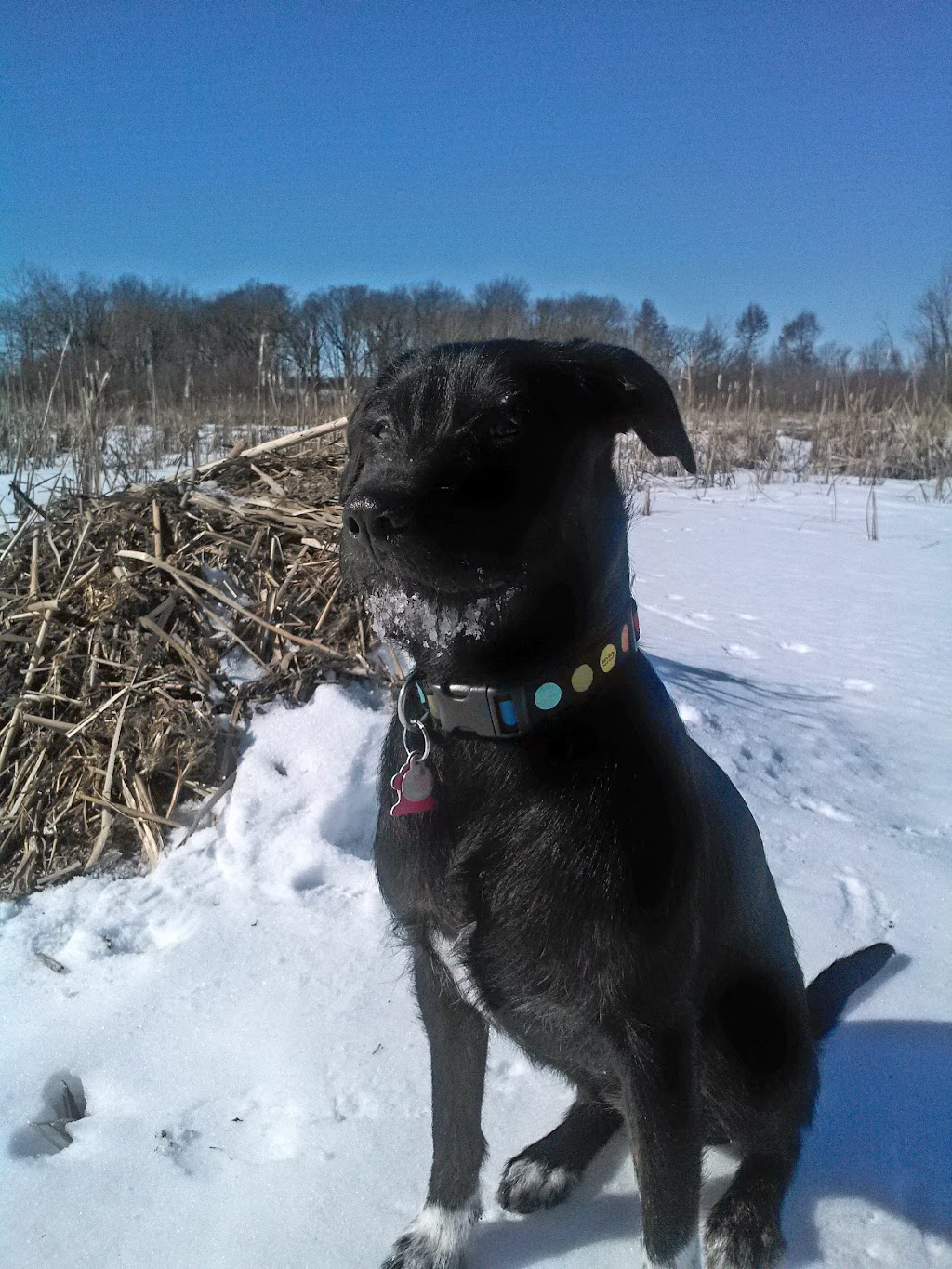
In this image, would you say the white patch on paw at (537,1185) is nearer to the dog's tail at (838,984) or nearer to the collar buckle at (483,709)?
the dog's tail at (838,984)

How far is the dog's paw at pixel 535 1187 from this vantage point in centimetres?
184

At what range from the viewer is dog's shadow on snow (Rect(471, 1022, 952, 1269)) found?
1720 millimetres

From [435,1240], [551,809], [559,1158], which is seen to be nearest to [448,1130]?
[435,1240]

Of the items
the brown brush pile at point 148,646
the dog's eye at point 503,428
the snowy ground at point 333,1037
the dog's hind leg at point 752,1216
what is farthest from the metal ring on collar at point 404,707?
the brown brush pile at point 148,646

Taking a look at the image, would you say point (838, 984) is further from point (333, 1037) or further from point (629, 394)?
point (629, 394)

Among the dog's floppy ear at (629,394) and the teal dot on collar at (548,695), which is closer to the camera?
the teal dot on collar at (548,695)

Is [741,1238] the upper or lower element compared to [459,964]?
lower

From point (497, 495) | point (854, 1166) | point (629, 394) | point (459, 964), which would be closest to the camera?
point (497, 495)

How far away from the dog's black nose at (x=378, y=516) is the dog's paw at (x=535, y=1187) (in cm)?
148

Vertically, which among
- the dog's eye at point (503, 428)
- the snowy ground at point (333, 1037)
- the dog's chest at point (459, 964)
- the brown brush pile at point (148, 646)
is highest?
the dog's eye at point (503, 428)

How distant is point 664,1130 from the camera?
1.45 m

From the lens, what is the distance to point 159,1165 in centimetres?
180

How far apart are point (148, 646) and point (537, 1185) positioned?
2.38 m

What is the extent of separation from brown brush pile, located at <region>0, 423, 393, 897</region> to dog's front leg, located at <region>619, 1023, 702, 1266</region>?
200cm
